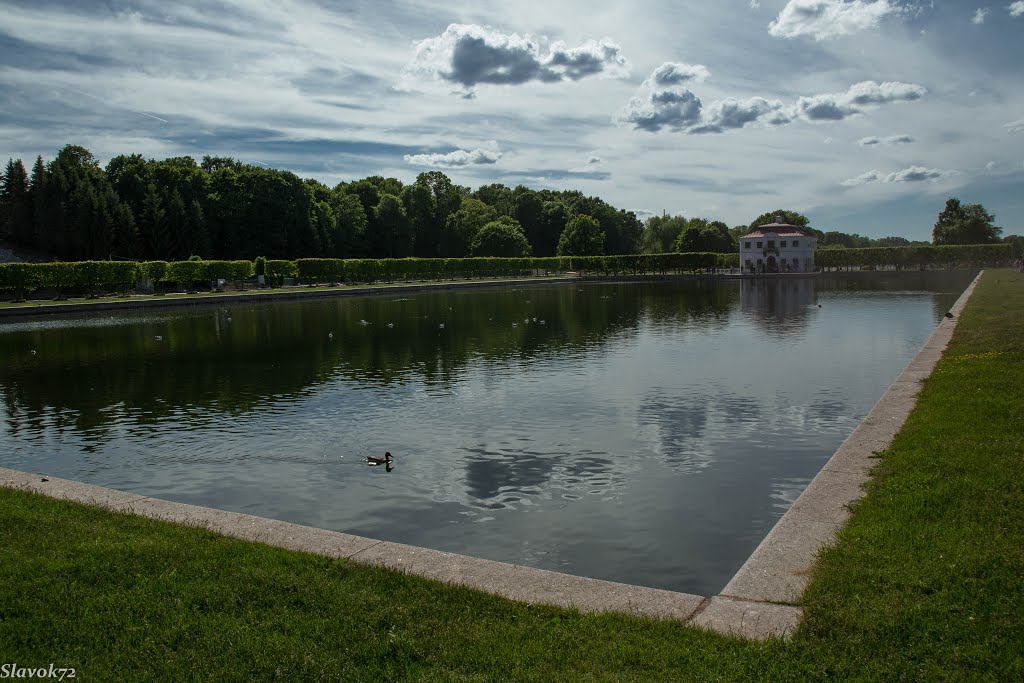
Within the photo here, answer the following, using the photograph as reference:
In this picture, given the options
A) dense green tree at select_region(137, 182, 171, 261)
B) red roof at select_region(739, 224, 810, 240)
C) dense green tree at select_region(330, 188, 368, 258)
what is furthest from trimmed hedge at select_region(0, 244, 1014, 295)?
dense green tree at select_region(137, 182, 171, 261)

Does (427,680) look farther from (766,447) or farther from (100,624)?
(766,447)

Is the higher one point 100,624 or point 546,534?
point 100,624

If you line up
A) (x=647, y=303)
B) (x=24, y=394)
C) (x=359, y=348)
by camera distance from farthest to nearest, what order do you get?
(x=647, y=303), (x=359, y=348), (x=24, y=394)

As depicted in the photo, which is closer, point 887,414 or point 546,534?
point 546,534

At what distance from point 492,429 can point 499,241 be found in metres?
94.9

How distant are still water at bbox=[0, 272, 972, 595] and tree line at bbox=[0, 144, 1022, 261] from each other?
200 ft

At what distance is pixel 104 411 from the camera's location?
1630cm

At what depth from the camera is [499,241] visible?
107 metres

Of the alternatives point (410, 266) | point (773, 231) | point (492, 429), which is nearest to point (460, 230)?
point (410, 266)

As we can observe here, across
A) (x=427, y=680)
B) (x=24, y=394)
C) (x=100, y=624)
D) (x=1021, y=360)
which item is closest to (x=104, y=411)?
(x=24, y=394)

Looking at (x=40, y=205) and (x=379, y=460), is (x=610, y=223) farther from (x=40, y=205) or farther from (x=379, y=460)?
(x=379, y=460)

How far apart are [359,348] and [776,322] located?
17.6 m

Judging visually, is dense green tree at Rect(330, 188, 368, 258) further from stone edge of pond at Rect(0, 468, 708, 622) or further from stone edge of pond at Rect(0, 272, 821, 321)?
stone edge of pond at Rect(0, 468, 708, 622)

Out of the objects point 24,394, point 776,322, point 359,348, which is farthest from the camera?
point 776,322
